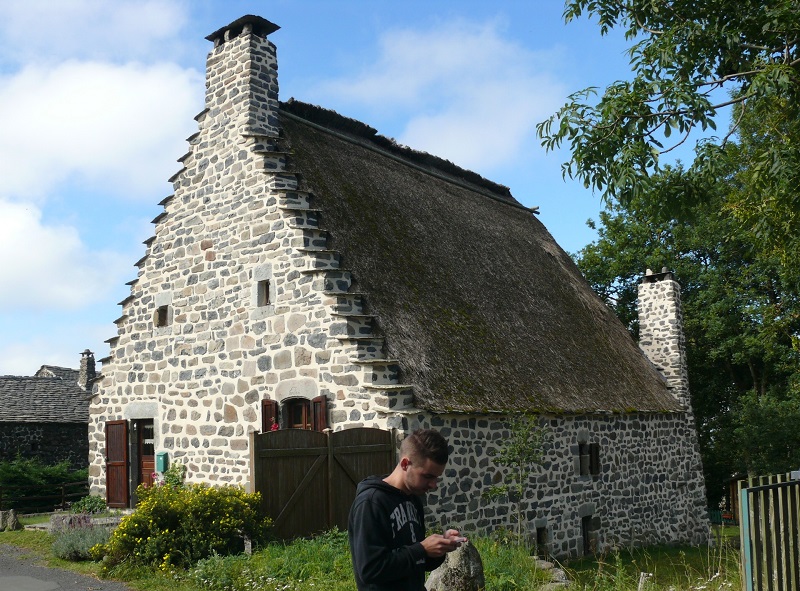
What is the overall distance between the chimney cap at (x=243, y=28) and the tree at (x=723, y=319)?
49.2 ft

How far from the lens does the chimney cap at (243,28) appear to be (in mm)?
14750

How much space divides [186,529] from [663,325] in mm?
15055

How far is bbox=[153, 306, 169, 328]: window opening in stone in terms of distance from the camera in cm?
1560

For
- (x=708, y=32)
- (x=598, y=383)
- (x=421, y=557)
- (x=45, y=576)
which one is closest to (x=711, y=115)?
(x=708, y=32)

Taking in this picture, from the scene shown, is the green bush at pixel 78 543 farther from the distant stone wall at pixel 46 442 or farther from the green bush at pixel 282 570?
the distant stone wall at pixel 46 442

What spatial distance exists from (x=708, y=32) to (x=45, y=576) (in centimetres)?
1213

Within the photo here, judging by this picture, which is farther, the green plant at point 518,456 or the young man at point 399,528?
the green plant at point 518,456

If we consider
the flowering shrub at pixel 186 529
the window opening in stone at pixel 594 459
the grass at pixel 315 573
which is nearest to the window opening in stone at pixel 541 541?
the window opening in stone at pixel 594 459

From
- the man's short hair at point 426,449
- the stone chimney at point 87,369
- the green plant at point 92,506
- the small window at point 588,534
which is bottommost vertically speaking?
the small window at point 588,534

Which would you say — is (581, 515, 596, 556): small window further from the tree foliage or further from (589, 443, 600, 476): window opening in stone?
the tree foliage

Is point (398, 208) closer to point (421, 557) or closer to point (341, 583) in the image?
point (341, 583)

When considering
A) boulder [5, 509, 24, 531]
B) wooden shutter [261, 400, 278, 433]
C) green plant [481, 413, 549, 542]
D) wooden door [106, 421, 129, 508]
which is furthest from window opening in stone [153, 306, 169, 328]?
green plant [481, 413, 549, 542]

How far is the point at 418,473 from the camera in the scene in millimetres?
4262

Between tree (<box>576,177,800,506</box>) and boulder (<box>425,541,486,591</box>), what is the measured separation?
18835 mm
